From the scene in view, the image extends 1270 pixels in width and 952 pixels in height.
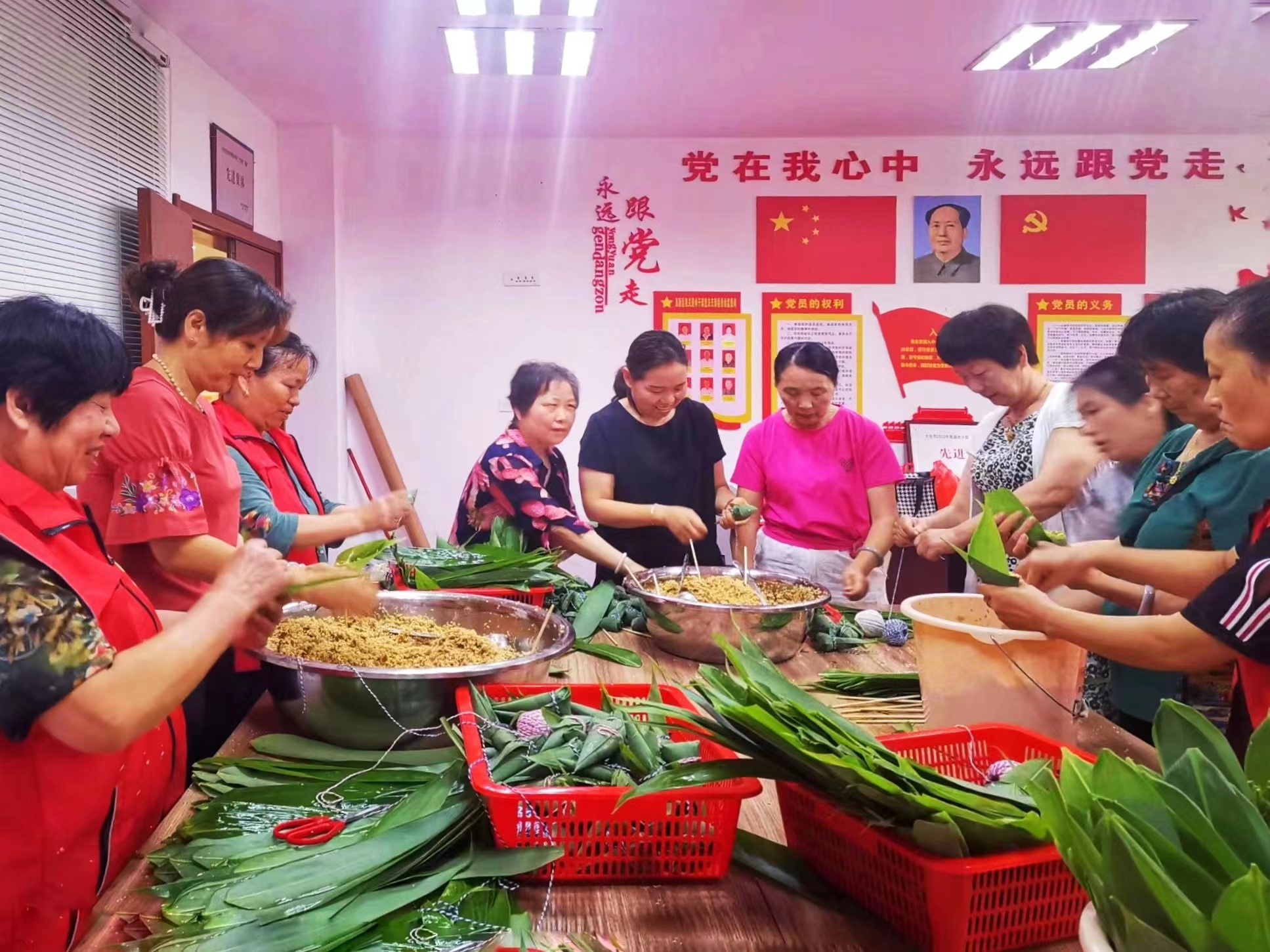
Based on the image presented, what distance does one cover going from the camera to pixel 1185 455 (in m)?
1.92

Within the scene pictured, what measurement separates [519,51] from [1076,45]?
2.56m

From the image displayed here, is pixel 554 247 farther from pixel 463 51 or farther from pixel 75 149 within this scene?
pixel 75 149

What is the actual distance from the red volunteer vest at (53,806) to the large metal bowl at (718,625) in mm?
1231

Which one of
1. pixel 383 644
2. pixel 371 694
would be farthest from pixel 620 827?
pixel 383 644

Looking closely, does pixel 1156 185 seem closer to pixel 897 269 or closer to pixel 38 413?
pixel 897 269

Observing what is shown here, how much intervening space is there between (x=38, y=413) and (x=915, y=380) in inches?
207

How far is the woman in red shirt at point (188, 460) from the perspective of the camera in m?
1.89

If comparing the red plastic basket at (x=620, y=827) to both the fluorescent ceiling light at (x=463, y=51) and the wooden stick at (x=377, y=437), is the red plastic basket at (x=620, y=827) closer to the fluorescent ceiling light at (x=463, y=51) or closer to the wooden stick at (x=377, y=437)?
the fluorescent ceiling light at (x=463, y=51)

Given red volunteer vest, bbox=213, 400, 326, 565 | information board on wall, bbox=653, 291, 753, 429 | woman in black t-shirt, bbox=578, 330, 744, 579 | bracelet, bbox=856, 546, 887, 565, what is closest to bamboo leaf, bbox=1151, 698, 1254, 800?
red volunteer vest, bbox=213, 400, 326, 565

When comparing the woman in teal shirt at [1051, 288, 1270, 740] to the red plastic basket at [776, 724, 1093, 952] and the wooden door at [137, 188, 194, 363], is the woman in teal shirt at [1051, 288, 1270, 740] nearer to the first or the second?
the red plastic basket at [776, 724, 1093, 952]

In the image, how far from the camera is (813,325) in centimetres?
569

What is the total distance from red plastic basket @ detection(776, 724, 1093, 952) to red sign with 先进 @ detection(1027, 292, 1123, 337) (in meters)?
5.10

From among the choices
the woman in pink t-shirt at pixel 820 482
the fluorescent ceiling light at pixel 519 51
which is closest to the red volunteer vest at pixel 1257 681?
the woman in pink t-shirt at pixel 820 482

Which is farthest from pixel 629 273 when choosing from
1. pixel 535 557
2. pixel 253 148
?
pixel 535 557
